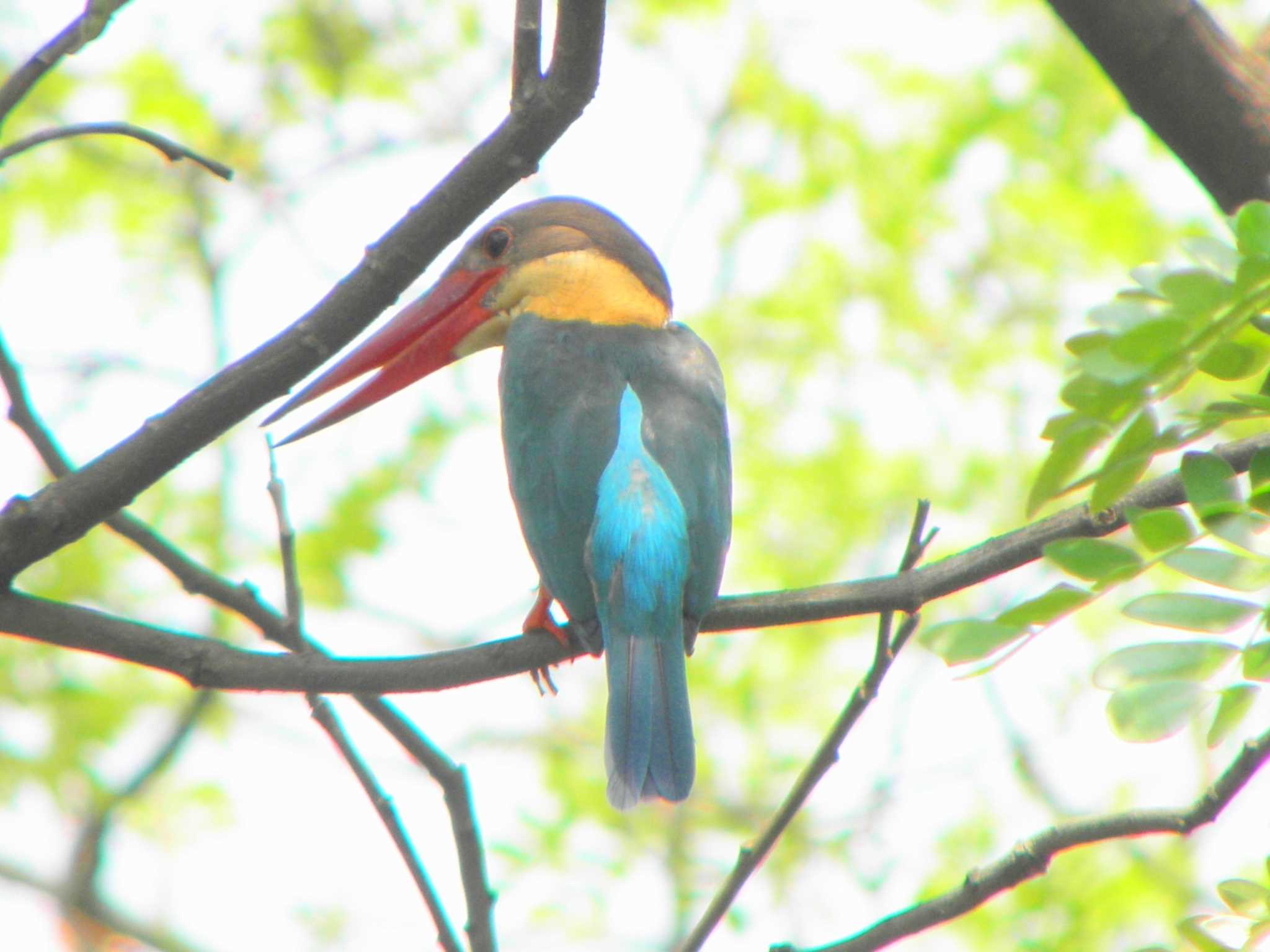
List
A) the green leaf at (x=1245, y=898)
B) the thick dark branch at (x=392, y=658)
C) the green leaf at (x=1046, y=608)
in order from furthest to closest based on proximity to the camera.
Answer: the thick dark branch at (x=392, y=658) → the green leaf at (x=1245, y=898) → the green leaf at (x=1046, y=608)

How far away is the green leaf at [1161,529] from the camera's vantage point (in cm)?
138

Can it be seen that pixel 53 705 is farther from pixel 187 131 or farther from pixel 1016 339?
pixel 1016 339

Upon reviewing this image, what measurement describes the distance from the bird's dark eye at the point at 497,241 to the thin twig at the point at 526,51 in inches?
79.0

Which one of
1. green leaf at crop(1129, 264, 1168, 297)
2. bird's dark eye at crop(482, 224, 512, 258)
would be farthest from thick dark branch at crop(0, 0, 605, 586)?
bird's dark eye at crop(482, 224, 512, 258)

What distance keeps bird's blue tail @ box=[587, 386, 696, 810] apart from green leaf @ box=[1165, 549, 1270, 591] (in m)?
1.33

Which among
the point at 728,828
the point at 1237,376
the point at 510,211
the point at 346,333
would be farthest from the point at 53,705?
the point at 1237,376

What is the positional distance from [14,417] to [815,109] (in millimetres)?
7578

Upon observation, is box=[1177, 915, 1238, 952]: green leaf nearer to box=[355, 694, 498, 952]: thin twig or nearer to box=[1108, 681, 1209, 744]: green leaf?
box=[1108, 681, 1209, 744]: green leaf

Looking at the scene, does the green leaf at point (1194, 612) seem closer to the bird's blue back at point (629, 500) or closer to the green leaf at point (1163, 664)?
the green leaf at point (1163, 664)

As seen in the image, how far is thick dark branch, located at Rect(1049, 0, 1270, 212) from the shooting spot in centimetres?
267

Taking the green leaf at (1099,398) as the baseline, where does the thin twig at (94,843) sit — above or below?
→ above

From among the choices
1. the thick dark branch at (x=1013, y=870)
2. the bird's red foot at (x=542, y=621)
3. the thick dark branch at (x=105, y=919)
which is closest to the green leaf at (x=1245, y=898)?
the thick dark branch at (x=1013, y=870)

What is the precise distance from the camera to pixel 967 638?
1316mm

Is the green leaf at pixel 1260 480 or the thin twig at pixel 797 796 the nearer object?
the green leaf at pixel 1260 480
